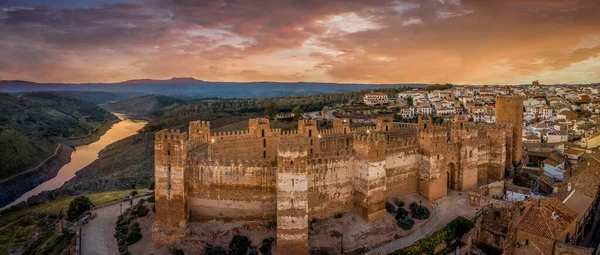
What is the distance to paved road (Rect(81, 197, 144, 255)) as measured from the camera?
2575 centimetres

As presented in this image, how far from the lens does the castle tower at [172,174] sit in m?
23.6

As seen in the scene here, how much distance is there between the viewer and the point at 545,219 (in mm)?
22172

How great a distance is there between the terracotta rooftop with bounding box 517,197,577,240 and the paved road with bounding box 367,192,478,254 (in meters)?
4.28

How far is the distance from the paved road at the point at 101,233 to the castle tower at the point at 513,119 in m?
32.0

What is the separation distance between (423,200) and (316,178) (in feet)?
28.8

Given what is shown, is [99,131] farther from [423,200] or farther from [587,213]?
[587,213]

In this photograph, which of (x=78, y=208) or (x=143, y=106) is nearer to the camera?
(x=78, y=208)

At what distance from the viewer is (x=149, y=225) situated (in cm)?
2667

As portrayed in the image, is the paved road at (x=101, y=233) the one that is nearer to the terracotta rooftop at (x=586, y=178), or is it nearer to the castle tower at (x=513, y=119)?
the castle tower at (x=513, y=119)

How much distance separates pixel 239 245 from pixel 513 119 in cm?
2634

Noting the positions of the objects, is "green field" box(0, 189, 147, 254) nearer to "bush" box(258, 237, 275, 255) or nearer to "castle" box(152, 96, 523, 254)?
"castle" box(152, 96, 523, 254)

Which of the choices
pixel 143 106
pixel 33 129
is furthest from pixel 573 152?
pixel 143 106

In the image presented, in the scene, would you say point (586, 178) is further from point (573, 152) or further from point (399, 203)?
point (399, 203)

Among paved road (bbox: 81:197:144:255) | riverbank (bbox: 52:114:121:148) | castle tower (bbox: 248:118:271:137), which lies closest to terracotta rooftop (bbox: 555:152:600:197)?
castle tower (bbox: 248:118:271:137)
